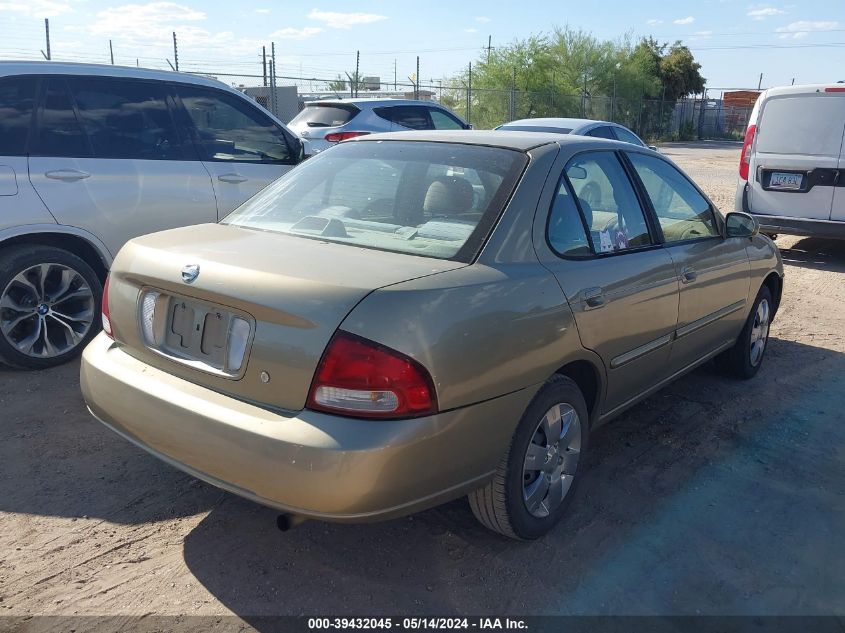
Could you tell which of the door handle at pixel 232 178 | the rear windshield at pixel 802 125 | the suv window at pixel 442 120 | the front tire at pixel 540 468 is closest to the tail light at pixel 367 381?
the front tire at pixel 540 468

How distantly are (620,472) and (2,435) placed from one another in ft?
10.7

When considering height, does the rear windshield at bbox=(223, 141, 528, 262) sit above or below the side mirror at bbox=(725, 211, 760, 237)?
above

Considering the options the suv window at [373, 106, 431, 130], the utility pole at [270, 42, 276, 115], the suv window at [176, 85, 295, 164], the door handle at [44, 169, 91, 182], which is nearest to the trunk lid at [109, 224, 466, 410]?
the door handle at [44, 169, 91, 182]

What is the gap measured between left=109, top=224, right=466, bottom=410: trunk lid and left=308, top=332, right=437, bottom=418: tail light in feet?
0.16

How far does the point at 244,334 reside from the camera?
261 centimetres

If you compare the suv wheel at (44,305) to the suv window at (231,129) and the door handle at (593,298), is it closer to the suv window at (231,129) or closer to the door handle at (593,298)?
the suv window at (231,129)

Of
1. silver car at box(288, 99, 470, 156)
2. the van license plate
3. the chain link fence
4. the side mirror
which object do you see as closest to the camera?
the side mirror

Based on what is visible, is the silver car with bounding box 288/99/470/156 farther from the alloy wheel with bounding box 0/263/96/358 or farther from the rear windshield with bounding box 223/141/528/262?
the rear windshield with bounding box 223/141/528/262

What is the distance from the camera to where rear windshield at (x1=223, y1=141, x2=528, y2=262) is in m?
3.05

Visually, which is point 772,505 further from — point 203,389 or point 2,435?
point 2,435

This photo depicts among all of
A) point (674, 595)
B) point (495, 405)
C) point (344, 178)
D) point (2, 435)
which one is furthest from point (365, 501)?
point (2, 435)

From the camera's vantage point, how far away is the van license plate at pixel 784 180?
353 inches

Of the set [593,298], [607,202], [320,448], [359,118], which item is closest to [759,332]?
[607,202]

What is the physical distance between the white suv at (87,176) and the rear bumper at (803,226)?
6.44 m
